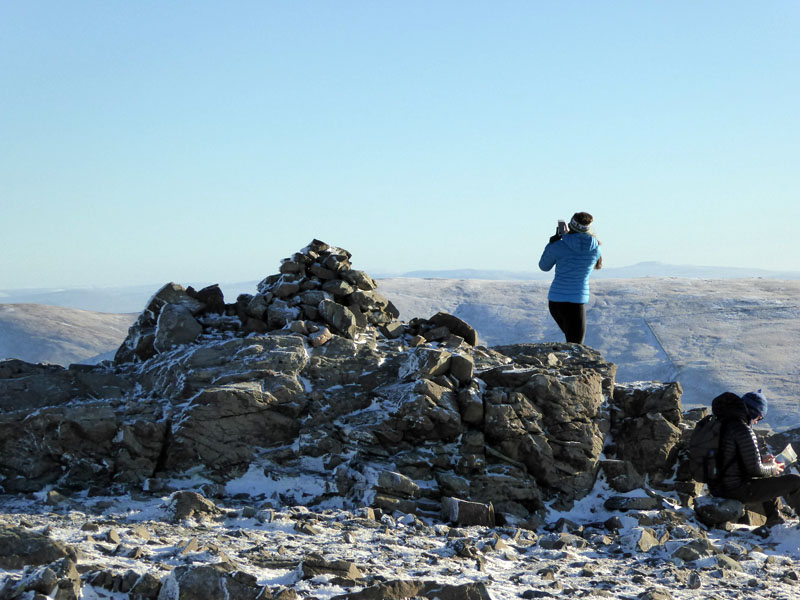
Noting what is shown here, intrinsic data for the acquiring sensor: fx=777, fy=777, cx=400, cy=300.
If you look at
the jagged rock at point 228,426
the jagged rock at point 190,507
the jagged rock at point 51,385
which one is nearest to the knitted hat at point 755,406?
the jagged rock at point 228,426

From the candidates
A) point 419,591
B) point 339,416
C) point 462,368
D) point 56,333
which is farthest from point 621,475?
point 56,333

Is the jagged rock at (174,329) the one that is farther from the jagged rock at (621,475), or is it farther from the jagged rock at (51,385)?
the jagged rock at (621,475)

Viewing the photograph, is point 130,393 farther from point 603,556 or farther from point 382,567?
point 603,556

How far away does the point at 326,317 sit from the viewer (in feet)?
37.5

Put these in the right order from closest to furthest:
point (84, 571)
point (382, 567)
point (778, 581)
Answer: point (84, 571)
point (382, 567)
point (778, 581)

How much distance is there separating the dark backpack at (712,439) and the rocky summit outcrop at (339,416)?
0.89 metres

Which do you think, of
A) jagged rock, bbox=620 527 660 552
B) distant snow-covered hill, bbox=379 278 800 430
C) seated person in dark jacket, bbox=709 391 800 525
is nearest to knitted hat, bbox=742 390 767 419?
seated person in dark jacket, bbox=709 391 800 525

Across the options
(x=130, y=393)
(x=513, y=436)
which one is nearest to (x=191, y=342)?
(x=130, y=393)

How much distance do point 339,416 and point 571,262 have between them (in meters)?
4.17

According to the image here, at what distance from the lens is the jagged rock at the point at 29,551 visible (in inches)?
223

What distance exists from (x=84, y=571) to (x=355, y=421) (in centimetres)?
468

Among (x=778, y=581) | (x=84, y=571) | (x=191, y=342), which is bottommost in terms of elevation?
(x=778, y=581)

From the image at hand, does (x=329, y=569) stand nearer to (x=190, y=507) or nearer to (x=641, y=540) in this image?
(x=190, y=507)

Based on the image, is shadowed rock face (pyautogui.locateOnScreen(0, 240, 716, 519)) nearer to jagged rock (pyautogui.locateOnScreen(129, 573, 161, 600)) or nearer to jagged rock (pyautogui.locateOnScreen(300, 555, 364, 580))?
jagged rock (pyautogui.locateOnScreen(300, 555, 364, 580))
